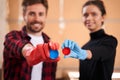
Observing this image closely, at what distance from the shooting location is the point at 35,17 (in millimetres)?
846

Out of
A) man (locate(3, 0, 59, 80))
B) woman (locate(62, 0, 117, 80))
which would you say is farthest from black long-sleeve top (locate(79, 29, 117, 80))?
man (locate(3, 0, 59, 80))

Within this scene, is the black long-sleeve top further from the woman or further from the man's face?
the man's face

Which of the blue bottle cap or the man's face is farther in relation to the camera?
the man's face

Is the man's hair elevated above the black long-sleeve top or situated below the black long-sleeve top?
above

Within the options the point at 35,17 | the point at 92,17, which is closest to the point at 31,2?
the point at 35,17

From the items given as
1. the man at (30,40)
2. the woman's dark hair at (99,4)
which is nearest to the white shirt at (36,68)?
the man at (30,40)

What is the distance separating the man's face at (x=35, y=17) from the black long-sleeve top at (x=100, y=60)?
207 mm

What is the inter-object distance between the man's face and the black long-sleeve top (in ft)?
0.68

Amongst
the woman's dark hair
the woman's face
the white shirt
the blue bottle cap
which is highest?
the woman's dark hair

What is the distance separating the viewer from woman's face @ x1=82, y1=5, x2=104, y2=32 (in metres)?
0.89

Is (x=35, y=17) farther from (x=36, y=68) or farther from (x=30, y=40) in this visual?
(x=36, y=68)

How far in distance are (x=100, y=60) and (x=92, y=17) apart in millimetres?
180

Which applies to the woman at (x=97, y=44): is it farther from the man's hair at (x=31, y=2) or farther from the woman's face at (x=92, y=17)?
the man's hair at (x=31, y=2)

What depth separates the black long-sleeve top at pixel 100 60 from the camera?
2.74 ft
